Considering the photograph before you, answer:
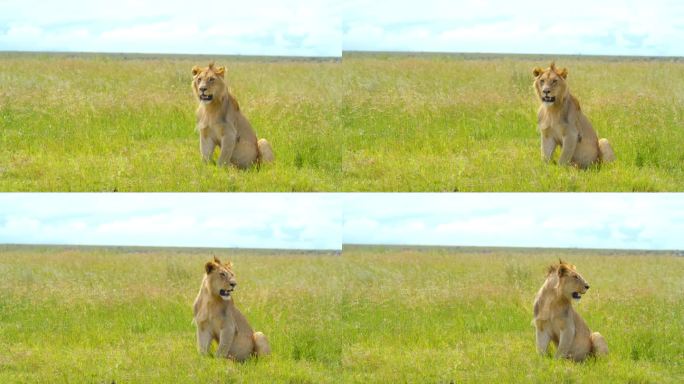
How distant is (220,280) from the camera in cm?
1523

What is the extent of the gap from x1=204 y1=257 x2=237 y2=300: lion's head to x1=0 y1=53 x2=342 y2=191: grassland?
90 cm

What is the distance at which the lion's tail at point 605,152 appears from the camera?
618 inches

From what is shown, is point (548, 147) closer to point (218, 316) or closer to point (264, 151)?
point (264, 151)

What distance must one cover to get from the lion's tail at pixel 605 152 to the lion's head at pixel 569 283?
1.28 meters

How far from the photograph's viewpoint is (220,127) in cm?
1548

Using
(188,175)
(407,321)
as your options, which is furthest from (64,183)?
(407,321)

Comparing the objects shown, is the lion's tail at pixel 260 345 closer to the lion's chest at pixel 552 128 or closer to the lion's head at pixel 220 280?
the lion's head at pixel 220 280

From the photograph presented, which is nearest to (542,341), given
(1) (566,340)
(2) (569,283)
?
(1) (566,340)

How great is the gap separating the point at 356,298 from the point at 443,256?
3.55 ft

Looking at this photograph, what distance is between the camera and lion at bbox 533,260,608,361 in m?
15.2

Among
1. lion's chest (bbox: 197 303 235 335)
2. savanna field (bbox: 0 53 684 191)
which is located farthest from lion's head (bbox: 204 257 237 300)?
savanna field (bbox: 0 53 684 191)

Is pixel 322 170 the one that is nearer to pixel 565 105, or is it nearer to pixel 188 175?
pixel 188 175

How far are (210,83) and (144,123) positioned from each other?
1.45 meters

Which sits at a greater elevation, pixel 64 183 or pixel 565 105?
pixel 565 105
